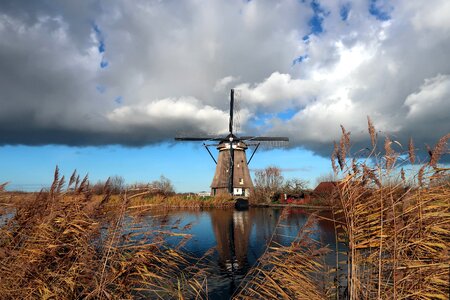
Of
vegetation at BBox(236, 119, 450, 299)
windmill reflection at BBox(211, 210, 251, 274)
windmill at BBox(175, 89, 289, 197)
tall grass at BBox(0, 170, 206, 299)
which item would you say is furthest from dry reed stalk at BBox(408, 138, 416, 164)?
windmill at BBox(175, 89, 289, 197)

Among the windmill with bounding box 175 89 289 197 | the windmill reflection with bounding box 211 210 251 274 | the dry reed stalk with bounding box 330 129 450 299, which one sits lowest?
the windmill reflection with bounding box 211 210 251 274

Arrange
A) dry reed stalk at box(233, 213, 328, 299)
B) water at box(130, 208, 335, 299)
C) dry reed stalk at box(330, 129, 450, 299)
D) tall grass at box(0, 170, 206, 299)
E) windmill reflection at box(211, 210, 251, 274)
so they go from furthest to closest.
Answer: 1. windmill reflection at box(211, 210, 251, 274)
2. water at box(130, 208, 335, 299)
3. tall grass at box(0, 170, 206, 299)
4. dry reed stalk at box(233, 213, 328, 299)
5. dry reed stalk at box(330, 129, 450, 299)

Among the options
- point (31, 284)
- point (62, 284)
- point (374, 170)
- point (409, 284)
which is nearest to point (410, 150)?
Result: point (374, 170)

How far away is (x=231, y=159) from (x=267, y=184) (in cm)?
1000

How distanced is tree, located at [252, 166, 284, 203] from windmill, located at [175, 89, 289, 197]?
263 cm

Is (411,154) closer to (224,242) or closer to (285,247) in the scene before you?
(285,247)

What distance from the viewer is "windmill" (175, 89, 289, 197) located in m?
38.8

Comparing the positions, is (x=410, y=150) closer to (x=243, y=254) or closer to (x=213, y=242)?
(x=243, y=254)

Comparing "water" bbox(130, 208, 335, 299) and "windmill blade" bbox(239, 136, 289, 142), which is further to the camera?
"windmill blade" bbox(239, 136, 289, 142)

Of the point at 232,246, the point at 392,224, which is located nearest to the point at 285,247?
the point at 392,224

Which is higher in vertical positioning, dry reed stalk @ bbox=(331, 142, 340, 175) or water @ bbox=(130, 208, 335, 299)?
dry reed stalk @ bbox=(331, 142, 340, 175)

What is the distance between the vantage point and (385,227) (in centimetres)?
277

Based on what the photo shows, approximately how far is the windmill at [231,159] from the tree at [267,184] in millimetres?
2626

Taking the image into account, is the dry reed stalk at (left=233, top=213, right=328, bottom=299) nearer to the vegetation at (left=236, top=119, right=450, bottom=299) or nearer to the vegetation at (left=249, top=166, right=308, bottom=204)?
the vegetation at (left=236, top=119, right=450, bottom=299)
